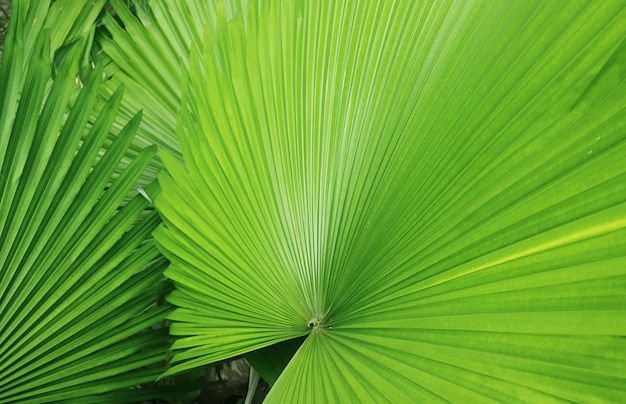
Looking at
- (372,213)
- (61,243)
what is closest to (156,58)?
(61,243)

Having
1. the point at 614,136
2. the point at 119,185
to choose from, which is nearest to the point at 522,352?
the point at 614,136

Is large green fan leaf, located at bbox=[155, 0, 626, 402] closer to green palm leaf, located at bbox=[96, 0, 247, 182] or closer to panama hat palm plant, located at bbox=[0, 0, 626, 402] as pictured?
panama hat palm plant, located at bbox=[0, 0, 626, 402]

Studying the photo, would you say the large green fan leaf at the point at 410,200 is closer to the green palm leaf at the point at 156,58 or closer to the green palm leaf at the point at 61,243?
the green palm leaf at the point at 61,243

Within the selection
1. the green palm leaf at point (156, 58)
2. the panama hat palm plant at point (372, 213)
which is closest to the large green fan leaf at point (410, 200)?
the panama hat palm plant at point (372, 213)

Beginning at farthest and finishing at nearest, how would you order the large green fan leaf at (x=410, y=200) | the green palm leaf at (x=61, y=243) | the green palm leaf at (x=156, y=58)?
the green palm leaf at (x=156, y=58), the green palm leaf at (x=61, y=243), the large green fan leaf at (x=410, y=200)

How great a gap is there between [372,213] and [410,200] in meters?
0.06

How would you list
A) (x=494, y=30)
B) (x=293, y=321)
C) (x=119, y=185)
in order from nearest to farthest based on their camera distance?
(x=494, y=30) < (x=293, y=321) < (x=119, y=185)

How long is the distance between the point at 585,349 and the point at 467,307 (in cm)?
11

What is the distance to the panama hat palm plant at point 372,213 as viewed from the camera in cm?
52

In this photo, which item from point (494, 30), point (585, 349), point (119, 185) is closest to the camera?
point (585, 349)

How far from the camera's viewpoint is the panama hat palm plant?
1.69 feet

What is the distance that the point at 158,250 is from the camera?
0.87 meters

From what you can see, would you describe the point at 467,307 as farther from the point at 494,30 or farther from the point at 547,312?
the point at 494,30

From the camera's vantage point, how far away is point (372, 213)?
72 cm
